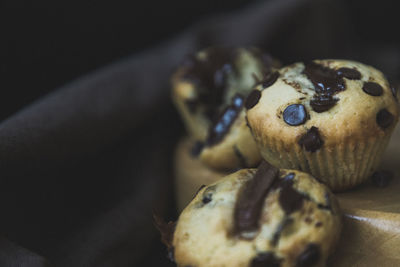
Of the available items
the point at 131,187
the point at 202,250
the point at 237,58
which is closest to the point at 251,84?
the point at 237,58

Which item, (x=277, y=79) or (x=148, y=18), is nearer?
(x=277, y=79)

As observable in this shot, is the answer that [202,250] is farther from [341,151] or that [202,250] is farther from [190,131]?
[190,131]

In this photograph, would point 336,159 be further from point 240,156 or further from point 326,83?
point 240,156

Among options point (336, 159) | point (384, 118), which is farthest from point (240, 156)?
point (384, 118)

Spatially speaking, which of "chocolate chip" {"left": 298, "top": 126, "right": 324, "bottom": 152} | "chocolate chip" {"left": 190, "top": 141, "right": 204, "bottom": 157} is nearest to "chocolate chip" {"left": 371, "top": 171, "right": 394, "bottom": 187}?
"chocolate chip" {"left": 298, "top": 126, "right": 324, "bottom": 152}

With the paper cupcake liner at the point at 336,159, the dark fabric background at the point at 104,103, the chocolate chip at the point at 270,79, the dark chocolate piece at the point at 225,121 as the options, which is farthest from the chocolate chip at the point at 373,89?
the dark fabric background at the point at 104,103

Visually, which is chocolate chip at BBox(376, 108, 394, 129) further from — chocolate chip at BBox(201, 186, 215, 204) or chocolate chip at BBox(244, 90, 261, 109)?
chocolate chip at BBox(201, 186, 215, 204)

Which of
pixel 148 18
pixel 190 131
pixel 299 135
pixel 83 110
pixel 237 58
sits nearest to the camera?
pixel 299 135
